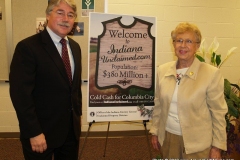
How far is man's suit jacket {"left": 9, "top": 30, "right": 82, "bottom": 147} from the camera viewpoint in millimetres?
1350

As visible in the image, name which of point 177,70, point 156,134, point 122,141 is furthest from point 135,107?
point 122,141

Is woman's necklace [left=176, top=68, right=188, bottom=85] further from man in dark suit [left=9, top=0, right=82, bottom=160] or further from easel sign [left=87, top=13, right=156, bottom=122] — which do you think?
man in dark suit [left=9, top=0, right=82, bottom=160]

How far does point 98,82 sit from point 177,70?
763mm

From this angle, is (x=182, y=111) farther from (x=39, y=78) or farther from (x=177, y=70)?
(x=39, y=78)

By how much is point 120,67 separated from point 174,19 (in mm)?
1545

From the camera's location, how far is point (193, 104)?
145 cm

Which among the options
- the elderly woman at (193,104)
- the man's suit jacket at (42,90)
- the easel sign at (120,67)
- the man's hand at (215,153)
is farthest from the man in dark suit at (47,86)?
the man's hand at (215,153)

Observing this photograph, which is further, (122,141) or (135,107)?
(122,141)

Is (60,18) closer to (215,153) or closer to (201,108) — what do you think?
(201,108)

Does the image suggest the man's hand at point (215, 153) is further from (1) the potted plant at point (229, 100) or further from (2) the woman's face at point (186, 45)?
(1) the potted plant at point (229, 100)

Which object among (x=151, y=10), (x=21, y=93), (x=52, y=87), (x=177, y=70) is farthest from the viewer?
(x=151, y=10)

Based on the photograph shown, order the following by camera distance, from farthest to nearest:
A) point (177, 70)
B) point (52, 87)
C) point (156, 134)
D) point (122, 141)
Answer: point (122, 141) → point (156, 134) → point (177, 70) → point (52, 87)

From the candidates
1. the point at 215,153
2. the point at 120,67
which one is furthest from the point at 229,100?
the point at 120,67

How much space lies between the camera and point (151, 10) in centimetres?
307
